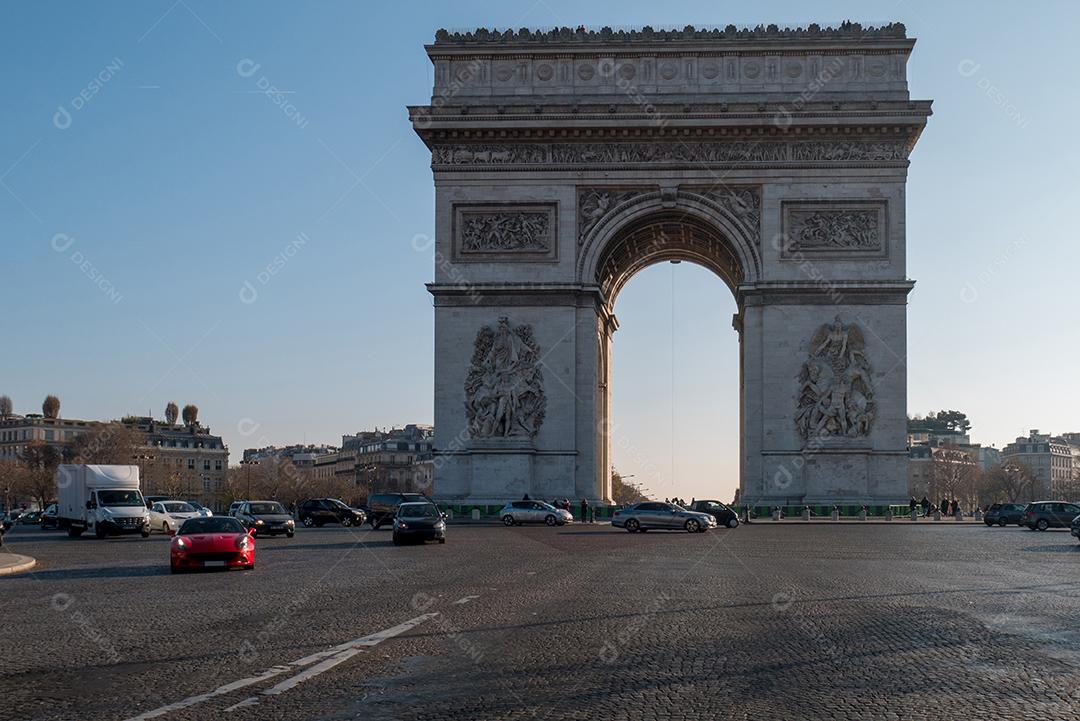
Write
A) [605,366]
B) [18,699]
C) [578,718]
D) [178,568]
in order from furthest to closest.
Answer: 1. [605,366]
2. [178,568]
3. [18,699]
4. [578,718]

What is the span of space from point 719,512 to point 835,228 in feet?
41.3

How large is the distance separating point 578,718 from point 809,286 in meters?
45.8

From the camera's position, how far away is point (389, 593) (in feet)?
60.6

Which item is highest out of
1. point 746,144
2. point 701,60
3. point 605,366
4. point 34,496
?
point 701,60

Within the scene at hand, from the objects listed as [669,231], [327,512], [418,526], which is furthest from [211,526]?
[669,231]

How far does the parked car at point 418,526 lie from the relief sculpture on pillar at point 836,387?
21333mm

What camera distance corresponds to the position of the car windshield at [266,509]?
44125mm

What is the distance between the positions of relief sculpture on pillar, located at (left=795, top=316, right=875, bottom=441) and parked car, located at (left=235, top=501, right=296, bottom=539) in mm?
21091

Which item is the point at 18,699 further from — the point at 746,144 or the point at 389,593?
the point at 746,144

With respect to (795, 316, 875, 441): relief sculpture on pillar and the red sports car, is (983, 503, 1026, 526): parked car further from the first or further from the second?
the red sports car

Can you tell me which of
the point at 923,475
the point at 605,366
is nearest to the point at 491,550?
the point at 605,366

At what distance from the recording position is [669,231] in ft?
195

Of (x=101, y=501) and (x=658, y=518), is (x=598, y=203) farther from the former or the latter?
(x=101, y=501)

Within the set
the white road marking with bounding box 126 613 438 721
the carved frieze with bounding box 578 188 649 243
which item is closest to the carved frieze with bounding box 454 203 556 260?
the carved frieze with bounding box 578 188 649 243
